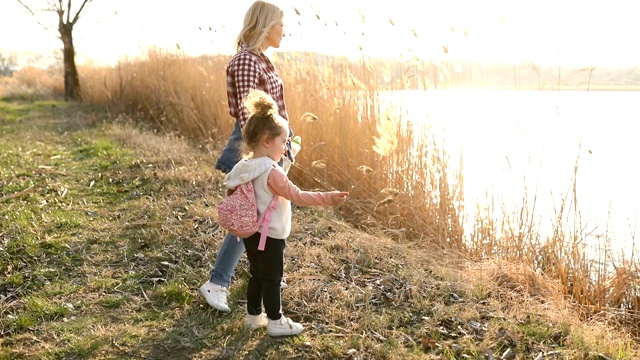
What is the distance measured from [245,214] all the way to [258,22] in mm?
1121

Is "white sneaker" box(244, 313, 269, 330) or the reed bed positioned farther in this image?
the reed bed

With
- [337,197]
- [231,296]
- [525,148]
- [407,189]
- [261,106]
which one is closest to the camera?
[337,197]

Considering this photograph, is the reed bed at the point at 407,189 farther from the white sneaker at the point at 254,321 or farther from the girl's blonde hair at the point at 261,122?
the girl's blonde hair at the point at 261,122

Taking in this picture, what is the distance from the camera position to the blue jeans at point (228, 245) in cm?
363

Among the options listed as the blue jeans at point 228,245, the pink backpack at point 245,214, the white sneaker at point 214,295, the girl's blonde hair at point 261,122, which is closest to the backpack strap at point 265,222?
the pink backpack at point 245,214

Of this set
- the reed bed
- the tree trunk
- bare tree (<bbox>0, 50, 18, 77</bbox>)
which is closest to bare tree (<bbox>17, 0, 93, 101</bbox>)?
the tree trunk

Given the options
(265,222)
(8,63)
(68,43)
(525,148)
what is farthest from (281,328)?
(8,63)

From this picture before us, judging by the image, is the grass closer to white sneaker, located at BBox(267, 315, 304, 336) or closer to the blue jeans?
white sneaker, located at BBox(267, 315, 304, 336)

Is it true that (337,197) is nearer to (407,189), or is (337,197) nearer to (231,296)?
(231,296)

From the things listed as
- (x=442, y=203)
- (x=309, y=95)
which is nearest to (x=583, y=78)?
(x=442, y=203)

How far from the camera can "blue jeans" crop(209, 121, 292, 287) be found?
3629 mm

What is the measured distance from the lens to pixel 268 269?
126 inches

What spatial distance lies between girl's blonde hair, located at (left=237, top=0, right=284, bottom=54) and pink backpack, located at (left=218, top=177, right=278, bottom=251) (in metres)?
0.89

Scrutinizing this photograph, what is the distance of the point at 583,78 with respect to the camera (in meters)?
4.91
